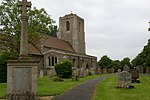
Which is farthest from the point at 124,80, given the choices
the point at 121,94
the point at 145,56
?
the point at 145,56

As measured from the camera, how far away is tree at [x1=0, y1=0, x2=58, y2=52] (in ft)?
75.9

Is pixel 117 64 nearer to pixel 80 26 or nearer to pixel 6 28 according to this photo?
pixel 80 26

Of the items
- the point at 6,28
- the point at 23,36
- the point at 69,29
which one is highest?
the point at 69,29

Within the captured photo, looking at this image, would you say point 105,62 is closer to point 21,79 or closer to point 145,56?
point 145,56

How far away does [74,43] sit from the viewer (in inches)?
2446

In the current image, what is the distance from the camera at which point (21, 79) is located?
11422mm

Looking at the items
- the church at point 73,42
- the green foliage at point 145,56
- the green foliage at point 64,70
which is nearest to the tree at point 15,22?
the green foliage at point 64,70

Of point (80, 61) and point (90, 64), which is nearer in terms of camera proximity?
point (80, 61)

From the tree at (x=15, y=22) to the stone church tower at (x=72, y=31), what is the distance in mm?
37439

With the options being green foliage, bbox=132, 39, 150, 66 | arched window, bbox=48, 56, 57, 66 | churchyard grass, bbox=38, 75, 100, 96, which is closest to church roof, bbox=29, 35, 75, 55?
arched window, bbox=48, 56, 57, 66

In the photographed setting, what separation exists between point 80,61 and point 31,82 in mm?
43011

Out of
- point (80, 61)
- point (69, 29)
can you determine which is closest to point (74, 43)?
point (69, 29)

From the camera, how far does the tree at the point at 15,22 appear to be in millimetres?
23141

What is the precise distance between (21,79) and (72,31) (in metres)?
51.6
